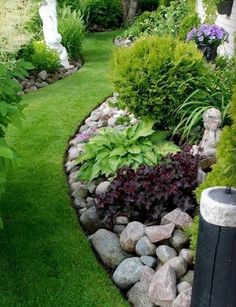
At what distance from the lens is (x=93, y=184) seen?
14.5 ft

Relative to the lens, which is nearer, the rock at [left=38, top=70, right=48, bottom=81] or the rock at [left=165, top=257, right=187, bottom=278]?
the rock at [left=165, top=257, right=187, bottom=278]

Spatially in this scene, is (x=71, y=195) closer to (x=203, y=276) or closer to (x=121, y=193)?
(x=121, y=193)

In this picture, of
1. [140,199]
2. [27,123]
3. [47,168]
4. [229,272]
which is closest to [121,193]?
[140,199]

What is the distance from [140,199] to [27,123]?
9.83 ft

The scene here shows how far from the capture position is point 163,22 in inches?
416

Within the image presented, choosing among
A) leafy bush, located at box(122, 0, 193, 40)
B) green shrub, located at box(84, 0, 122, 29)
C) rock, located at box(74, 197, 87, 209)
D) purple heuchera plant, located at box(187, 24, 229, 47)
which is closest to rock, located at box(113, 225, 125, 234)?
rock, located at box(74, 197, 87, 209)

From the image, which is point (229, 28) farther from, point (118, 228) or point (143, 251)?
point (143, 251)

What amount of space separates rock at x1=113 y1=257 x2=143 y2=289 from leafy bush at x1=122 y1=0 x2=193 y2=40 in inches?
265

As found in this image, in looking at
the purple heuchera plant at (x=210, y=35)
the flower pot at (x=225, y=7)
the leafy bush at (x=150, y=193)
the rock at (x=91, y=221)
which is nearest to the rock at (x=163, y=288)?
the leafy bush at (x=150, y=193)

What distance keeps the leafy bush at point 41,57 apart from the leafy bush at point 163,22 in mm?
2056

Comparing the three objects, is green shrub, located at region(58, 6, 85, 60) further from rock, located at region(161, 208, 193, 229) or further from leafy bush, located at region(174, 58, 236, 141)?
rock, located at region(161, 208, 193, 229)

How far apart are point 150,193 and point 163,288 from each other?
971 millimetres

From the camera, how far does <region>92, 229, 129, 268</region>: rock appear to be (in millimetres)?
3427

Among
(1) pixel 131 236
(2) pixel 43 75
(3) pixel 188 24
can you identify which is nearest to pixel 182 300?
(1) pixel 131 236
